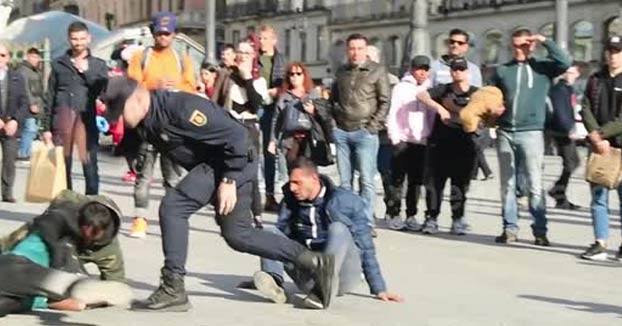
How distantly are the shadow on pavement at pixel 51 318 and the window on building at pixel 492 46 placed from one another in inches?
2113

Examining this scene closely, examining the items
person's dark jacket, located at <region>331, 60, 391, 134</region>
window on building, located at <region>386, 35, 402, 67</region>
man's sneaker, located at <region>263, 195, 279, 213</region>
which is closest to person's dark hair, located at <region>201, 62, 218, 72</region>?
man's sneaker, located at <region>263, 195, 279, 213</region>

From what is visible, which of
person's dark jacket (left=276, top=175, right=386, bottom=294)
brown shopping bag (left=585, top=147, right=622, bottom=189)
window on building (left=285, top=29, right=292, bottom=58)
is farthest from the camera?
window on building (left=285, top=29, right=292, bottom=58)

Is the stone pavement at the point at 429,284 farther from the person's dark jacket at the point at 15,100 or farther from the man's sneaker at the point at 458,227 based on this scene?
the person's dark jacket at the point at 15,100

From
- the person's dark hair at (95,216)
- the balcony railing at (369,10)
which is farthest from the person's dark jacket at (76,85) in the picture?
the balcony railing at (369,10)

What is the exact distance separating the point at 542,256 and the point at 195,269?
279cm

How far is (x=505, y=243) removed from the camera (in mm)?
11188

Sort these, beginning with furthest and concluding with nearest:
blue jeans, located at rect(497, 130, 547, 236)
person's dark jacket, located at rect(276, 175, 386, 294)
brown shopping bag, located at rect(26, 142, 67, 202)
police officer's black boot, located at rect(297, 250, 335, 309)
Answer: blue jeans, located at rect(497, 130, 547, 236)
brown shopping bag, located at rect(26, 142, 67, 202)
person's dark jacket, located at rect(276, 175, 386, 294)
police officer's black boot, located at rect(297, 250, 335, 309)

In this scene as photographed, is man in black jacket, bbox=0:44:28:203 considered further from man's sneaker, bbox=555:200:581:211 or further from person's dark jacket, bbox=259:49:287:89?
man's sneaker, bbox=555:200:581:211

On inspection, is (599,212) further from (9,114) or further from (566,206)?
(9,114)

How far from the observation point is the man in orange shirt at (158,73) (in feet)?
34.9

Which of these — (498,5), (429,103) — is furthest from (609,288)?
(498,5)

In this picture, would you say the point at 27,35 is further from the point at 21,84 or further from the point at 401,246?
the point at 401,246

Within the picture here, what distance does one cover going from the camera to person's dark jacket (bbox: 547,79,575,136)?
1306 centimetres

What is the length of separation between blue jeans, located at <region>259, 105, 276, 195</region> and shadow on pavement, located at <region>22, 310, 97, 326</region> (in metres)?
5.98
